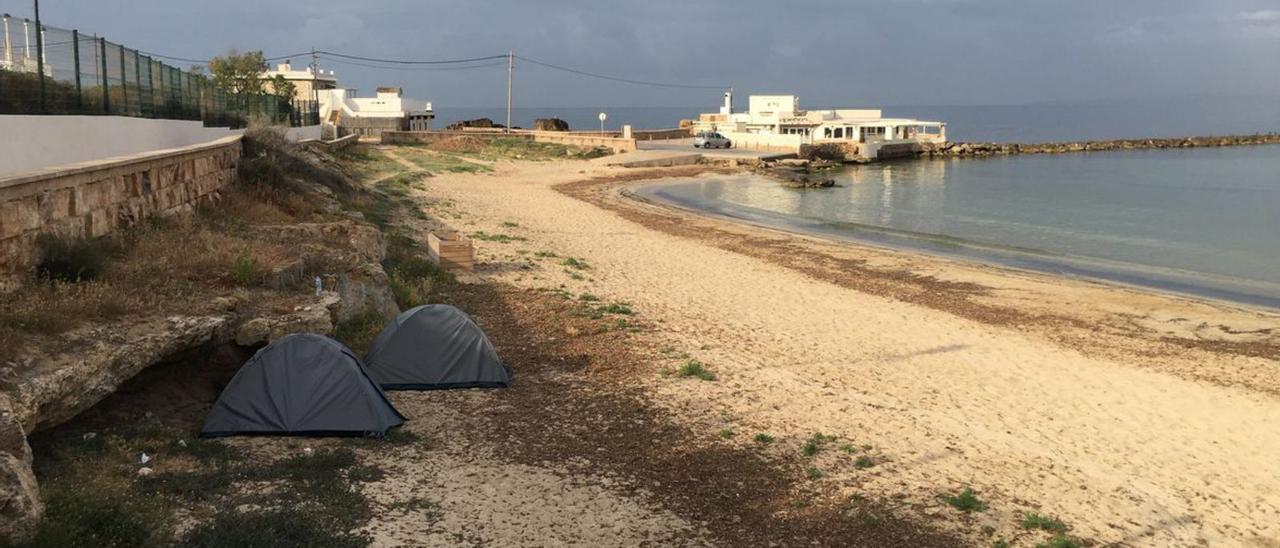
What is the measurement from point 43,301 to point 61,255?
1.21 m

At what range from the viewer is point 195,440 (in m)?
8.53

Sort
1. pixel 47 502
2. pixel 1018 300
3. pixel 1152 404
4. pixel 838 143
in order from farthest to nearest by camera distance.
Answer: pixel 838 143
pixel 1018 300
pixel 1152 404
pixel 47 502

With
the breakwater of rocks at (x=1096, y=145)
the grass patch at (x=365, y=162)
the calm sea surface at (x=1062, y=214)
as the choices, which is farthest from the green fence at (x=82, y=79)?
the breakwater of rocks at (x=1096, y=145)

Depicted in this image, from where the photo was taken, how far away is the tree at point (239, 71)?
58.4 m

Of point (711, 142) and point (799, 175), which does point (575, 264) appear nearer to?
point (799, 175)

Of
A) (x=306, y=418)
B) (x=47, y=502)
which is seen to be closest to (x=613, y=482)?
(x=306, y=418)

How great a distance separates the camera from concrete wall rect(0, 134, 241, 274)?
9.20 m

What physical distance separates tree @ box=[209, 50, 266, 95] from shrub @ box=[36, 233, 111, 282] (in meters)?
50.3

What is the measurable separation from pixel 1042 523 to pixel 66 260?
939cm

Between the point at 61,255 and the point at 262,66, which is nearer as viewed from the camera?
the point at 61,255

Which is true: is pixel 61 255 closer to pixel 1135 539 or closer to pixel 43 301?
pixel 43 301

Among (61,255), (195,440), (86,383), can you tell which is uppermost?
(61,255)

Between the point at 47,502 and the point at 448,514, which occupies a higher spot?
the point at 47,502

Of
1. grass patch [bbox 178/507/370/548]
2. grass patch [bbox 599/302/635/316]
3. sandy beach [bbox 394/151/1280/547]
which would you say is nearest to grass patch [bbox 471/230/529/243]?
sandy beach [bbox 394/151/1280/547]
